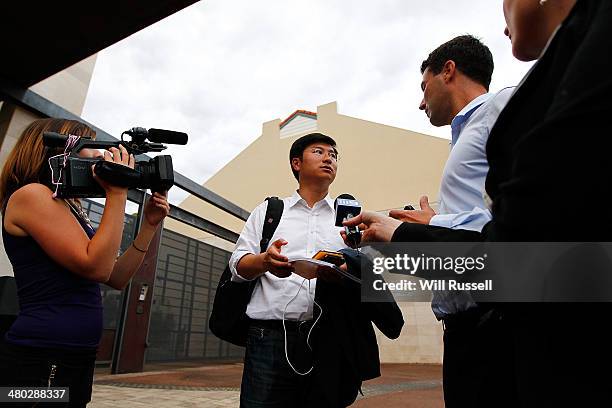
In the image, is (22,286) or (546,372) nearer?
(546,372)

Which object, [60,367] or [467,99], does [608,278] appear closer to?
[467,99]

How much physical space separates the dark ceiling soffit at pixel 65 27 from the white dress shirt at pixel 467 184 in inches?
120

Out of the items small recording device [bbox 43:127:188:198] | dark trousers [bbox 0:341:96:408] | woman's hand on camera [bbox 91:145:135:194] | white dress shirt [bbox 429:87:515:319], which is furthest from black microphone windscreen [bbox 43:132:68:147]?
white dress shirt [bbox 429:87:515:319]

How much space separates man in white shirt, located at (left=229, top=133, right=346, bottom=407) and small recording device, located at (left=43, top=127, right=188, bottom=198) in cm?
58

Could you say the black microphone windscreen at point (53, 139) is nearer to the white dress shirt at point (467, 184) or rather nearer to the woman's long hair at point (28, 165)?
the woman's long hair at point (28, 165)

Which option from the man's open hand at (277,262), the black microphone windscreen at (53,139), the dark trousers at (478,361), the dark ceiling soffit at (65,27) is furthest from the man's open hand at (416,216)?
the dark ceiling soffit at (65,27)

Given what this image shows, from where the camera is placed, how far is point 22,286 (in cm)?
151

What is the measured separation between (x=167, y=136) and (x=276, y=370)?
122 centimetres

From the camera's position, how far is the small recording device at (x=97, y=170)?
1564mm

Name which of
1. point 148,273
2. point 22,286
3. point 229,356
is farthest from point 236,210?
point 22,286

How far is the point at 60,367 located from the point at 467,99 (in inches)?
74.7

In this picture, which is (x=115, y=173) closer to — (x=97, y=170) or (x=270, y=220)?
(x=97, y=170)

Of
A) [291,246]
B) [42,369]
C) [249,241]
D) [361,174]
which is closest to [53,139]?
[42,369]

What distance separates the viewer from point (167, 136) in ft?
6.48
